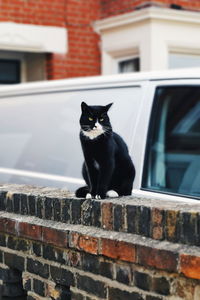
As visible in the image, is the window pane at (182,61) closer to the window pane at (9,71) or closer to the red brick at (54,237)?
the window pane at (9,71)

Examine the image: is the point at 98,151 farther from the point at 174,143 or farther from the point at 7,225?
the point at 174,143

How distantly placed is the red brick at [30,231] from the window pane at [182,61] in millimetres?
7070

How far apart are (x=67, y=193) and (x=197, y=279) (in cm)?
117

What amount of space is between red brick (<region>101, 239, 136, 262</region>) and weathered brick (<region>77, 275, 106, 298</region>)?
0.15 metres

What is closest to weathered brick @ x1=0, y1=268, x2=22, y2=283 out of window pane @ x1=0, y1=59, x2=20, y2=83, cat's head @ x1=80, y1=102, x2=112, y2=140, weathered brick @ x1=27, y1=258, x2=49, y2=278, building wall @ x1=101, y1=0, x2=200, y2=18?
weathered brick @ x1=27, y1=258, x2=49, y2=278

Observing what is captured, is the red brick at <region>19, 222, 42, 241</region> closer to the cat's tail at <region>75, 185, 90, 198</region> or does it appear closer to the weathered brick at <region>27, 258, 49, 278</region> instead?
the weathered brick at <region>27, 258, 49, 278</region>

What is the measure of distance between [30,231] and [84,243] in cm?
47

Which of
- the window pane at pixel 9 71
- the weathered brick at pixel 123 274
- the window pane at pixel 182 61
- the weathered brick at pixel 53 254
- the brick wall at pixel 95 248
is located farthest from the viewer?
the window pane at pixel 9 71

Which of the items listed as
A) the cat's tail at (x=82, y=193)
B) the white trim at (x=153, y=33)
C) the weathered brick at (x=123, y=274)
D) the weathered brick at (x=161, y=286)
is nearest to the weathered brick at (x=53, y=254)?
the cat's tail at (x=82, y=193)

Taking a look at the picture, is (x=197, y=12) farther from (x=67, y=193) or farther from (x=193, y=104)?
(x=67, y=193)

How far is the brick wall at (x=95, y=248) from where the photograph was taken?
243 centimetres

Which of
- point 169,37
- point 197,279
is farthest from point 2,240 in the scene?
point 169,37

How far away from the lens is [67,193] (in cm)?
336

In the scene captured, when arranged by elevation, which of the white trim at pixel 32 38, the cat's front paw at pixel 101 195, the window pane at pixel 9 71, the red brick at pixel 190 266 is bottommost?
the red brick at pixel 190 266
